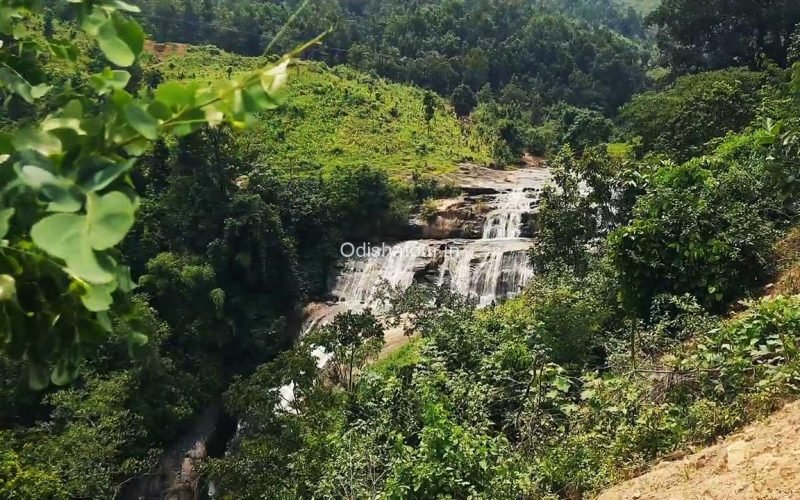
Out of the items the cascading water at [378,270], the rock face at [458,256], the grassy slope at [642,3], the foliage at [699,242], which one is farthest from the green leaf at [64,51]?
the grassy slope at [642,3]

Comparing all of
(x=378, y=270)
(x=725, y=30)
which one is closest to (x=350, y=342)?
(x=378, y=270)

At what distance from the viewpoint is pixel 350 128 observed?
94.1ft

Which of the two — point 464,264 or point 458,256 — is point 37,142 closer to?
point 464,264

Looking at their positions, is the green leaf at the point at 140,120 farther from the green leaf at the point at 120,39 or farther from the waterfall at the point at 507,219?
the waterfall at the point at 507,219

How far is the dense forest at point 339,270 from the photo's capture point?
863mm

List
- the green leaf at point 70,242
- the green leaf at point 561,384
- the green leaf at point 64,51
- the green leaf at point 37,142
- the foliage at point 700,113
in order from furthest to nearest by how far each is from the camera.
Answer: the foliage at point 700,113 < the green leaf at point 561,384 < the green leaf at point 64,51 < the green leaf at point 37,142 < the green leaf at point 70,242

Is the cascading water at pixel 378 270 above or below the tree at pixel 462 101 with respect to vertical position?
below

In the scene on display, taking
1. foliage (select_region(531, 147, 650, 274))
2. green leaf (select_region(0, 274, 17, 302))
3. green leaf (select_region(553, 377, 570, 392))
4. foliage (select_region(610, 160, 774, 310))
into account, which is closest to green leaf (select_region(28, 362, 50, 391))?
green leaf (select_region(0, 274, 17, 302))

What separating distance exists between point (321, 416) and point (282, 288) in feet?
29.7

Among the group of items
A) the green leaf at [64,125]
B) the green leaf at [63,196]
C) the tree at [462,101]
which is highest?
the green leaf at [64,125]

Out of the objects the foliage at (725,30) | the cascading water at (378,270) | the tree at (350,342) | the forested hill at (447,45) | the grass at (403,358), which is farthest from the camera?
the forested hill at (447,45)

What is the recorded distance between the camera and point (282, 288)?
709 inches

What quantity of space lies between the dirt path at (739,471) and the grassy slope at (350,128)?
68.1 ft

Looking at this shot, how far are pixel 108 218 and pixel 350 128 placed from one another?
28.6 metres
